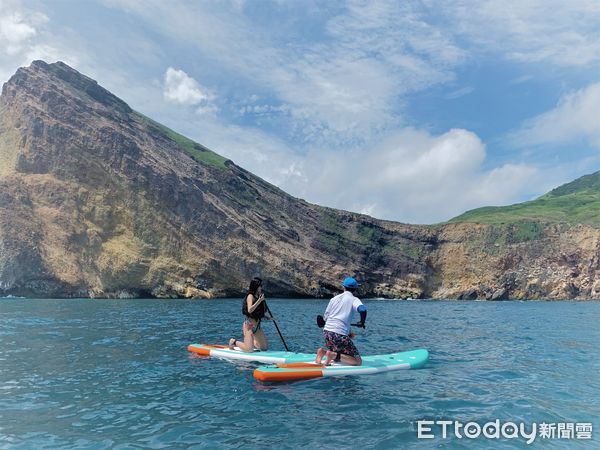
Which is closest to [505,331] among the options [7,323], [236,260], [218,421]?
[218,421]

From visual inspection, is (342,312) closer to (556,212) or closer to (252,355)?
(252,355)

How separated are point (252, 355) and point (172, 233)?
2418 inches

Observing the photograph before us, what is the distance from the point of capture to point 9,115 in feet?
253

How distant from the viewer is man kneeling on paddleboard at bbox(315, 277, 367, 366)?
→ 1351 cm

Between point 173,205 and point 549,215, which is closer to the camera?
point 173,205

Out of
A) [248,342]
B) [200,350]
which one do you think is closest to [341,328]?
[248,342]

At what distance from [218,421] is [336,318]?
5.46m

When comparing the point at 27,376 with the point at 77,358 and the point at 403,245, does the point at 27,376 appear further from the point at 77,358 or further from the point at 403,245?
the point at 403,245

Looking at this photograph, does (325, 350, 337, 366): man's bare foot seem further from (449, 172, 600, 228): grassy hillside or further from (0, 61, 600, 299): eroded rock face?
(449, 172, 600, 228): grassy hillside

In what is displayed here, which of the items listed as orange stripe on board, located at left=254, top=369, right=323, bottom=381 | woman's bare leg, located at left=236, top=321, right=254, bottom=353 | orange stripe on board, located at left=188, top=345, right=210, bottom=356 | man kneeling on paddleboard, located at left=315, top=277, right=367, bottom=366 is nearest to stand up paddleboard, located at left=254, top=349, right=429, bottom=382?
orange stripe on board, located at left=254, top=369, right=323, bottom=381

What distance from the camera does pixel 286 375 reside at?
41.7 ft

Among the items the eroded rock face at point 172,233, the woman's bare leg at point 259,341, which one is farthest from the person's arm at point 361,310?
the eroded rock face at point 172,233

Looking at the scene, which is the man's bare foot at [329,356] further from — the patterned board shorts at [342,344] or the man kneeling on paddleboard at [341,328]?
the patterned board shorts at [342,344]

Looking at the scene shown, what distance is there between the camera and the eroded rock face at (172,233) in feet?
214
